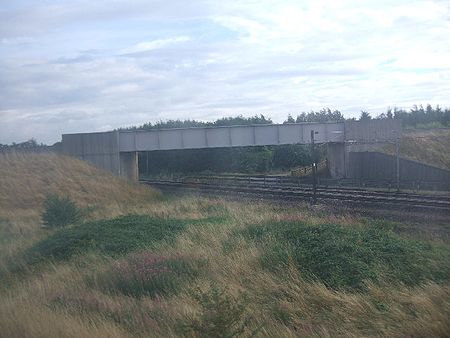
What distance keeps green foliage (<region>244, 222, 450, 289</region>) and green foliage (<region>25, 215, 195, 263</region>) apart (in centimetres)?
350

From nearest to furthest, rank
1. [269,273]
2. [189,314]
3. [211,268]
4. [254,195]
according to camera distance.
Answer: [189,314]
[269,273]
[211,268]
[254,195]

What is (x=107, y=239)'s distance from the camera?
16.1 m

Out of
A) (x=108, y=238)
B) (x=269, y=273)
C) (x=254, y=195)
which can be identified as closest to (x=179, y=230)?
(x=108, y=238)

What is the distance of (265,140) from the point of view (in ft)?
193

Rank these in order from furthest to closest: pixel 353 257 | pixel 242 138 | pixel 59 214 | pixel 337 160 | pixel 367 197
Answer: pixel 337 160 → pixel 242 138 → pixel 367 197 → pixel 59 214 → pixel 353 257

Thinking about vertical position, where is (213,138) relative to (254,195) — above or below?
A: above

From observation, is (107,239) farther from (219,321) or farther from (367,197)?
(367,197)

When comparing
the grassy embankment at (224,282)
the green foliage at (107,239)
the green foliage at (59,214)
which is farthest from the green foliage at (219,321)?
the green foliage at (59,214)

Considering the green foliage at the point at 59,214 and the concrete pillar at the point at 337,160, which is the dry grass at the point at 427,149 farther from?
the green foliage at the point at 59,214

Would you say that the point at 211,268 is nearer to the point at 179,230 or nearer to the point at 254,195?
the point at 179,230

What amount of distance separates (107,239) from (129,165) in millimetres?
48134

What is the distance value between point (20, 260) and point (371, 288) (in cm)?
967

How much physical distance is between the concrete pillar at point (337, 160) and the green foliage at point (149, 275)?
4941 cm

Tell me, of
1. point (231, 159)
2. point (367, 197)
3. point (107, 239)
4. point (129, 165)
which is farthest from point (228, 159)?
point (107, 239)
